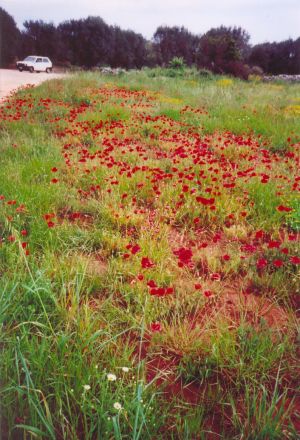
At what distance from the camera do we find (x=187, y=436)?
4.42 ft

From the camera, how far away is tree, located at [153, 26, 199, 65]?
1210 inches

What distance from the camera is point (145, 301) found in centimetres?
208

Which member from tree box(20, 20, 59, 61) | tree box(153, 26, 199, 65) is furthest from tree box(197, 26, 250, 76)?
tree box(20, 20, 59, 61)

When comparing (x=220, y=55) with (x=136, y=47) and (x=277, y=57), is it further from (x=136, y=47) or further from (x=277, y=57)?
Answer: (x=277, y=57)

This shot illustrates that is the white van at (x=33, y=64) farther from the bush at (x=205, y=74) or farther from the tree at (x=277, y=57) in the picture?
the tree at (x=277, y=57)

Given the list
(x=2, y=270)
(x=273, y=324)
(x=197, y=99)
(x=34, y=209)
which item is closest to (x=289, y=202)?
(x=273, y=324)

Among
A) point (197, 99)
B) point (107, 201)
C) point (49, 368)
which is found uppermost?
point (197, 99)

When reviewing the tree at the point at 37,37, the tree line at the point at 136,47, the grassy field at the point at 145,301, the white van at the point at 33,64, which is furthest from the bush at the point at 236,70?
the grassy field at the point at 145,301

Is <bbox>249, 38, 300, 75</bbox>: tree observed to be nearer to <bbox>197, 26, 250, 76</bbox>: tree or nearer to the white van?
<bbox>197, 26, 250, 76</bbox>: tree

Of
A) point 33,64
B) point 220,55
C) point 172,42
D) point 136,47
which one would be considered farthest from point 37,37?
point 172,42

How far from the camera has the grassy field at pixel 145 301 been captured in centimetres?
150

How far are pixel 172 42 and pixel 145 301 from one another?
3381cm

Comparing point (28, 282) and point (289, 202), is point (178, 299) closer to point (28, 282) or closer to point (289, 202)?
point (28, 282)

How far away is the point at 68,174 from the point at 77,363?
2.98m
